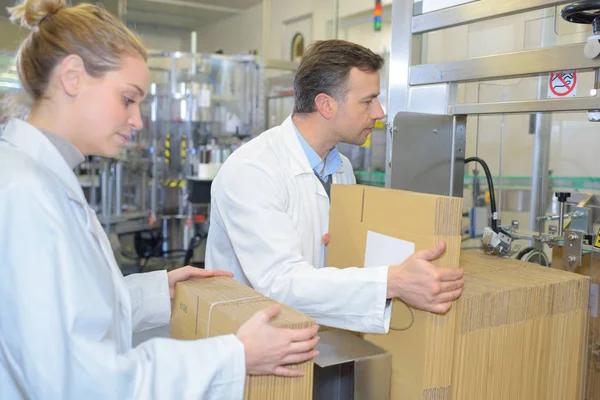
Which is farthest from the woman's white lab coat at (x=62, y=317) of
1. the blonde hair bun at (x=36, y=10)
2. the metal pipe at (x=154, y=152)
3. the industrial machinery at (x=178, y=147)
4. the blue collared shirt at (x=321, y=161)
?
the metal pipe at (x=154, y=152)

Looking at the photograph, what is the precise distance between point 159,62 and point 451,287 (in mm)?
4812

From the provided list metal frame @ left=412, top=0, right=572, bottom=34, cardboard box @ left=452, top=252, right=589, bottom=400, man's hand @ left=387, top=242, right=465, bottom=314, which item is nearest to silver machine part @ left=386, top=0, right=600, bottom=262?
metal frame @ left=412, top=0, right=572, bottom=34

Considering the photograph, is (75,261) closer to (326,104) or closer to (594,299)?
(326,104)

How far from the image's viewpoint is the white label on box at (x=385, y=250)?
4.04 ft

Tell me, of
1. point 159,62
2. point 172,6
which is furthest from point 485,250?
point 172,6

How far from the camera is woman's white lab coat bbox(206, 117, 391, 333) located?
1.25 meters

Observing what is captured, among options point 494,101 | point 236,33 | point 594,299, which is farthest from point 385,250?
point 236,33

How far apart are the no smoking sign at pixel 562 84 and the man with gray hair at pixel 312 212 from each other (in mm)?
500

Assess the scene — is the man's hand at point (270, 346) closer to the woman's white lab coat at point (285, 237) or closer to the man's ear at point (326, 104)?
the woman's white lab coat at point (285, 237)

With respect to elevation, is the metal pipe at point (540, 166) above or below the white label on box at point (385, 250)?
above

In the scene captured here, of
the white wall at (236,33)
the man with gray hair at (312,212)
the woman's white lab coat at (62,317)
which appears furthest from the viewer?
the white wall at (236,33)

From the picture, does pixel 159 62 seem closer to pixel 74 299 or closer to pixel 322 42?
pixel 322 42

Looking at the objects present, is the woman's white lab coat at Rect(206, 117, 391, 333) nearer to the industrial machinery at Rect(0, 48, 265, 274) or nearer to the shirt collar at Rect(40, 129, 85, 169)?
the shirt collar at Rect(40, 129, 85, 169)

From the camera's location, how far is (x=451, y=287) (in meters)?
1.14
